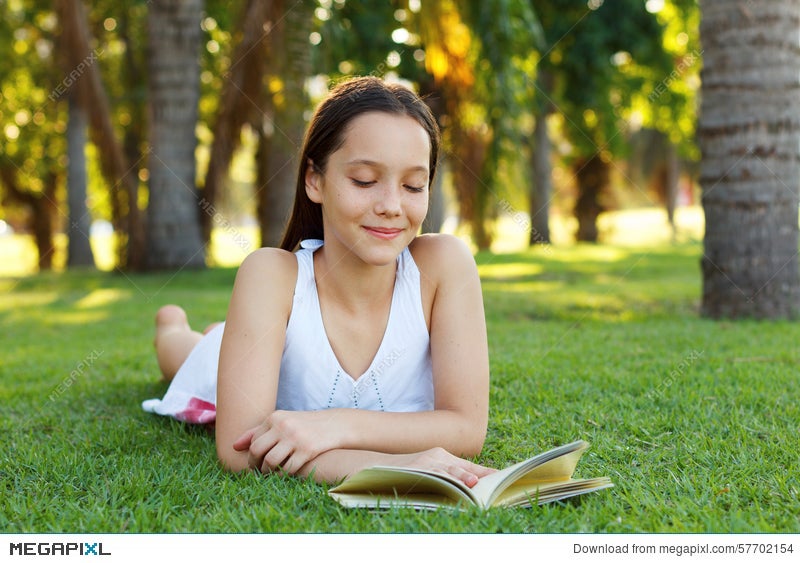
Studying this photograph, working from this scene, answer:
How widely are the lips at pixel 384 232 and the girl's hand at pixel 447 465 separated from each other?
665 mm

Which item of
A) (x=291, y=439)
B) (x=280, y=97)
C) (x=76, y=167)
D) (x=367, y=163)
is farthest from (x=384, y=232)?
(x=76, y=167)

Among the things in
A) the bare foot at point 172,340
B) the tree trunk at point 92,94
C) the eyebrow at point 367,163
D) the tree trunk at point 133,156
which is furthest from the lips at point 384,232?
the tree trunk at point 133,156

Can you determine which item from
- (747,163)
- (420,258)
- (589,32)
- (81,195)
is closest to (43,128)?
(81,195)

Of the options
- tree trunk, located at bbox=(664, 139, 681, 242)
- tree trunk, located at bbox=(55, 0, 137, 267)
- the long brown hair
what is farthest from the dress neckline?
tree trunk, located at bbox=(664, 139, 681, 242)

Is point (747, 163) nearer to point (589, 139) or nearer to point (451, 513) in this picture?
point (451, 513)

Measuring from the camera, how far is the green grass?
6.59 feet

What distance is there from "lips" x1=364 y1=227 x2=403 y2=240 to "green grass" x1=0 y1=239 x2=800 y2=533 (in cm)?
77

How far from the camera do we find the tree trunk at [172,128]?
1027cm

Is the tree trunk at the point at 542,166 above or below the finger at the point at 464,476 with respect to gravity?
above

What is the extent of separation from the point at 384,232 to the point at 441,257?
0.33m

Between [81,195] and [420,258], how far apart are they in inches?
513

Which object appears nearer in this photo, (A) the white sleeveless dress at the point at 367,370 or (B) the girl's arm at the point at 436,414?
(B) the girl's arm at the point at 436,414

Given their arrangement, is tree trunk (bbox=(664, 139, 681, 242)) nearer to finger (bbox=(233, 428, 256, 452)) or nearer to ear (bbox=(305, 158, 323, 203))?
ear (bbox=(305, 158, 323, 203))
